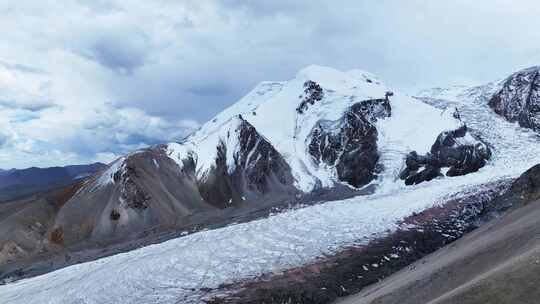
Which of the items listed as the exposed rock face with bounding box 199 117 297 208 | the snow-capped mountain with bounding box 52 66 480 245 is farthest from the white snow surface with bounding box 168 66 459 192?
the exposed rock face with bounding box 199 117 297 208

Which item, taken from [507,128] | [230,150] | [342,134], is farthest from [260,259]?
[507,128]

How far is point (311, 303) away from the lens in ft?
121

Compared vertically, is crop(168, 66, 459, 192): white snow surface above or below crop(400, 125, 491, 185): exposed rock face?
above

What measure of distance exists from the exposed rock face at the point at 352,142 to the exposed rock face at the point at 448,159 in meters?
10.1

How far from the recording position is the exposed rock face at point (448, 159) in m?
113

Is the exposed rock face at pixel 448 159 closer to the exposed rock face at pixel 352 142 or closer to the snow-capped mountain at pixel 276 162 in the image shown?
the snow-capped mountain at pixel 276 162

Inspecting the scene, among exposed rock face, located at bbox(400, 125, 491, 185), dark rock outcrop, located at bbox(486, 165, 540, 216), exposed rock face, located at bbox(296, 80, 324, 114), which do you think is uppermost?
exposed rock face, located at bbox(296, 80, 324, 114)

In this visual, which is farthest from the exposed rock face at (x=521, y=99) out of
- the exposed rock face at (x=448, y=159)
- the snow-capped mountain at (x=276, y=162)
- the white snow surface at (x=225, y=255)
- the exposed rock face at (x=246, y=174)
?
the exposed rock face at (x=246, y=174)

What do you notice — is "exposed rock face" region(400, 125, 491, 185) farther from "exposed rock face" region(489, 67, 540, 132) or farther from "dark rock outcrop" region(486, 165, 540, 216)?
"dark rock outcrop" region(486, 165, 540, 216)

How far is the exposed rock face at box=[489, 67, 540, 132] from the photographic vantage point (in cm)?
15088

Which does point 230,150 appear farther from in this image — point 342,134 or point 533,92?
point 533,92

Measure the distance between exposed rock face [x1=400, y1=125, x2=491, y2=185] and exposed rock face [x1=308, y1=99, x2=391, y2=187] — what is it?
10.1 meters

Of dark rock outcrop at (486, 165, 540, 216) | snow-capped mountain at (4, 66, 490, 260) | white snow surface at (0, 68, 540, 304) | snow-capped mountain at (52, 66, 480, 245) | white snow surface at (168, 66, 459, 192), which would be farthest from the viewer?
white snow surface at (168, 66, 459, 192)

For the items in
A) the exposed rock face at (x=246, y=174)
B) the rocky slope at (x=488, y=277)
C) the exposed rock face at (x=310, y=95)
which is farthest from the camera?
the exposed rock face at (x=310, y=95)
